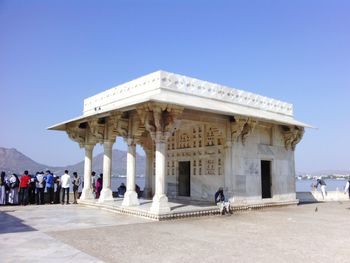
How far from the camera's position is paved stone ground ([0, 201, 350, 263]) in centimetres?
491

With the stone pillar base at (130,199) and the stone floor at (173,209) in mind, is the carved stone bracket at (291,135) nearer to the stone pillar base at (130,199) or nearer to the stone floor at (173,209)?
the stone floor at (173,209)

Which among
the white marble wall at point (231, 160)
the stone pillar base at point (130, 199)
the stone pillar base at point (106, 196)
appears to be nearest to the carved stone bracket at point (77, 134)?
the stone pillar base at point (106, 196)

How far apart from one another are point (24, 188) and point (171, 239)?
7.96 meters

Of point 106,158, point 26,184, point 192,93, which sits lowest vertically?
point 26,184

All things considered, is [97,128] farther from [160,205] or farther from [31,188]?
[160,205]

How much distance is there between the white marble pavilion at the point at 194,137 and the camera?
9141 mm

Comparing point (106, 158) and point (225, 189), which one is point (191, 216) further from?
point (106, 158)

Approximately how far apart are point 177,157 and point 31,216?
20.3 feet

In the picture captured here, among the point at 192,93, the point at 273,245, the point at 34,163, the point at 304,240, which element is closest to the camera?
the point at 273,245

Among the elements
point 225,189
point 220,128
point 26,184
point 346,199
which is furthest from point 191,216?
point 346,199

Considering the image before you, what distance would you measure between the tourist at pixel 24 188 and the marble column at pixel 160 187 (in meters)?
5.69

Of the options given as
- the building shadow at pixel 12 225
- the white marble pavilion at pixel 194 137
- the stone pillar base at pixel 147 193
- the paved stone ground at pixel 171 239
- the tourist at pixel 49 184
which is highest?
the white marble pavilion at pixel 194 137

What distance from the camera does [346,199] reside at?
686 inches

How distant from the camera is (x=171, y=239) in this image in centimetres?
619
